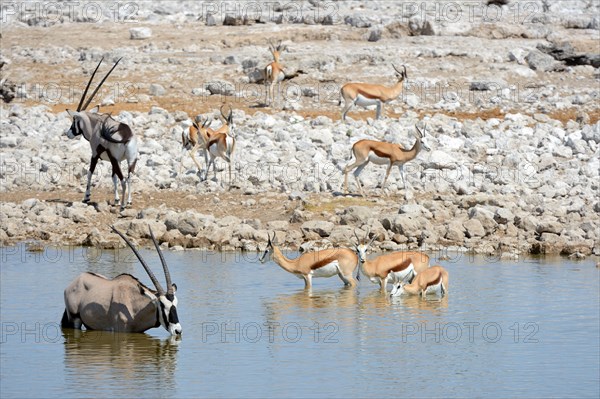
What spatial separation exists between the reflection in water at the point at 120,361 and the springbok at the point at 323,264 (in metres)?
3.01

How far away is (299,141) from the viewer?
68.4 ft

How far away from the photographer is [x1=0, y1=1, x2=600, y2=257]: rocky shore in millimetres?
16766

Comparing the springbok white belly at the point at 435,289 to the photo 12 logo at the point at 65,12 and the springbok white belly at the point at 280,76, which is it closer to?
the springbok white belly at the point at 280,76

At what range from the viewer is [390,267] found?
45.0ft

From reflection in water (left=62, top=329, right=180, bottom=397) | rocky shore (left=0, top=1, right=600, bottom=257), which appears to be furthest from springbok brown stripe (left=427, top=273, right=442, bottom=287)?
reflection in water (left=62, top=329, right=180, bottom=397)

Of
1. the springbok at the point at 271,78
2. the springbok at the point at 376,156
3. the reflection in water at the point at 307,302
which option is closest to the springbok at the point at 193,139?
the springbok at the point at 376,156

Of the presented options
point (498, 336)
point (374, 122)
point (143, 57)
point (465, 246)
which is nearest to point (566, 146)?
point (374, 122)

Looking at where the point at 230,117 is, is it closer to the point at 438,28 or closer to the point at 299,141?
the point at 299,141

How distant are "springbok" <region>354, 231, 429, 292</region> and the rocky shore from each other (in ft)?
7.90

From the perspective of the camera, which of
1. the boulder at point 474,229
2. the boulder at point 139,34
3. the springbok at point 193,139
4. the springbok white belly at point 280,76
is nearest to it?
the boulder at point 474,229

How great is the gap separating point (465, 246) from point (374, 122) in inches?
259

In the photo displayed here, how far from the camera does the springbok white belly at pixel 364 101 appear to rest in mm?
23047

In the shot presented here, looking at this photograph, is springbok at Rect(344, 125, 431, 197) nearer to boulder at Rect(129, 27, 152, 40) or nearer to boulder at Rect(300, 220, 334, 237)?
boulder at Rect(300, 220, 334, 237)

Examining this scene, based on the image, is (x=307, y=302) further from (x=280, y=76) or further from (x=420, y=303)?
(x=280, y=76)
